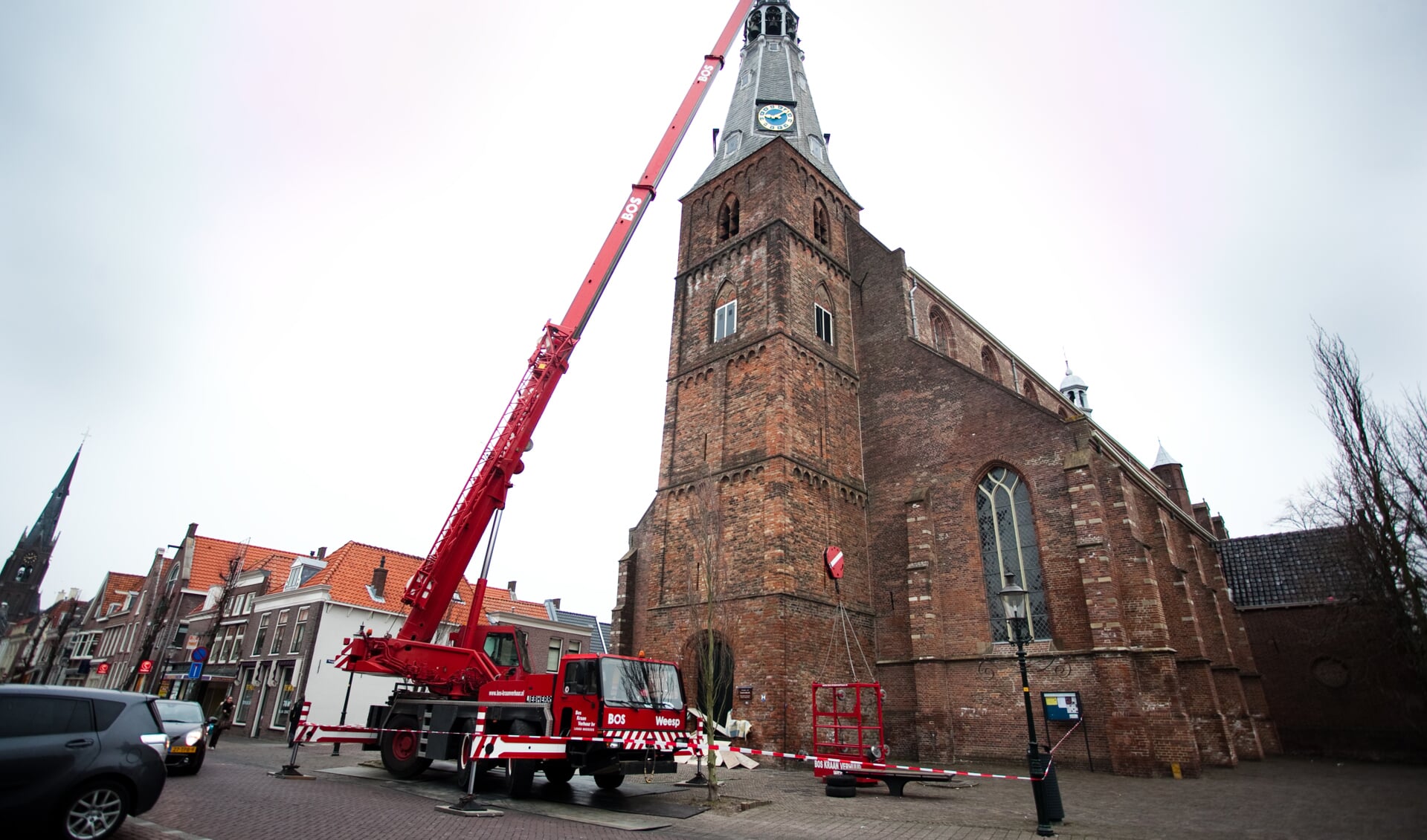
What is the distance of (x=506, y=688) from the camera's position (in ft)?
40.4

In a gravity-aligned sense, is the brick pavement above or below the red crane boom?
below

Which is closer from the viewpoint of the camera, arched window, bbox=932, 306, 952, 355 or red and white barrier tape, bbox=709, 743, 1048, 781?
red and white barrier tape, bbox=709, 743, 1048, 781

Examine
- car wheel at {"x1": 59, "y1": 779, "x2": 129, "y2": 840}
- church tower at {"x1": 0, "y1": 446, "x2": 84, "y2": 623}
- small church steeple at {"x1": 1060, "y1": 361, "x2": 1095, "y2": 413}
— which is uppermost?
small church steeple at {"x1": 1060, "y1": 361, "x2": 1095, "y2": 413}

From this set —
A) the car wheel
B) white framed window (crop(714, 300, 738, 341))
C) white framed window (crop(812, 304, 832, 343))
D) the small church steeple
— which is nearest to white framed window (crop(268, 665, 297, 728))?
white framed window (crop(714, 300, 738, 341))

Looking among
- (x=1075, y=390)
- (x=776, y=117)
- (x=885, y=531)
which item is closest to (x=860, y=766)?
(x=885, y=531)

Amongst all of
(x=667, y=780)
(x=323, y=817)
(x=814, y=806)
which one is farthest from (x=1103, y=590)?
(x=323, y=817)

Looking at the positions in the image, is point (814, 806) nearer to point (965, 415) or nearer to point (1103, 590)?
point (1103, 590)

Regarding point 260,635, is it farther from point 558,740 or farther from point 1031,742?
point 1031,742

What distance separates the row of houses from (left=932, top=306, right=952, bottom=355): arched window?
19040 mm

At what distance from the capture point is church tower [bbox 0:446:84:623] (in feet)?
217

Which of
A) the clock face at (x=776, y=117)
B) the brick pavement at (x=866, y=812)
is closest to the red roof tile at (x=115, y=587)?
the brick pavement at (x=866, y=812)

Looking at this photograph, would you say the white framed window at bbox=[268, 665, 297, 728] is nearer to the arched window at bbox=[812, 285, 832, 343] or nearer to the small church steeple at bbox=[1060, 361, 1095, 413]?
the arched window at bbox=[812, 285, 832, 343]

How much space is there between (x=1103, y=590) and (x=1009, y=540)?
117 inches

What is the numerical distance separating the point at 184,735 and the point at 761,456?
46.7 feet
